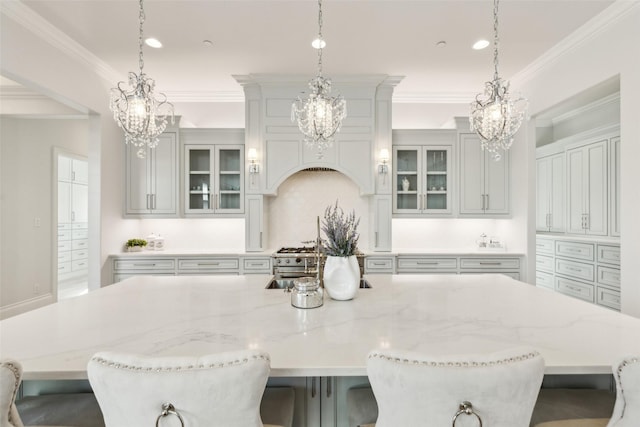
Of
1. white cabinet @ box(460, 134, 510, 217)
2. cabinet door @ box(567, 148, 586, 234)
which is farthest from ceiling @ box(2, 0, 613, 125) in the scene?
cabinet door @ box(567, 148, 586, 234)

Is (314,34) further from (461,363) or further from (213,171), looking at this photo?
(461,363)

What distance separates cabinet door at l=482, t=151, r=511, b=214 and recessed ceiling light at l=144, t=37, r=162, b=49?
3.97 meters

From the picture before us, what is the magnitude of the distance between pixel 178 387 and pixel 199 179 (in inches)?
149

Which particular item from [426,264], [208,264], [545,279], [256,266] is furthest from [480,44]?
[208,264]

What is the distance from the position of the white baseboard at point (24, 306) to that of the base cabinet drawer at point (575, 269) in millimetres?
7330

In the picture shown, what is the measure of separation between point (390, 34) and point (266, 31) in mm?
1154

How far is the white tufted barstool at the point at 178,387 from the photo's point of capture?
77cm

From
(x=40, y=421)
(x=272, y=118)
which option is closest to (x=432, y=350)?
(x=40, y=421)

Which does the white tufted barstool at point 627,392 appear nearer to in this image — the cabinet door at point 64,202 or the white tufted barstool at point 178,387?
the white tufted barstool at point 178,387

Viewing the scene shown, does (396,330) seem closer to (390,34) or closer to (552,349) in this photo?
(552,349)

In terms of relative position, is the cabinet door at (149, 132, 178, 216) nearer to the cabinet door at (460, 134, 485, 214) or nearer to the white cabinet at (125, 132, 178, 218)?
the white cabinet at (125, 132, 178, 218)

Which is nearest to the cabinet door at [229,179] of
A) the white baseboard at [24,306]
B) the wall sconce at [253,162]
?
the wall sconce at [253,162]

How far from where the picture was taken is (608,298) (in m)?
3.74

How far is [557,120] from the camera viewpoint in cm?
532
